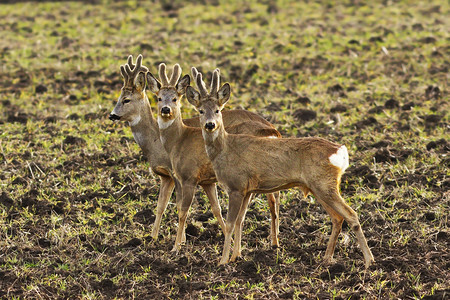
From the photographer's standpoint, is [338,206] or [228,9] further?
[228,9]

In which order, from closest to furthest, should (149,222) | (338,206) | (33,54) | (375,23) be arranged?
1. (338,206)
2. (149,222)
3. (33,54)
4. (375,23)

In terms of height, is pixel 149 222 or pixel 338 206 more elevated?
pixel 338 206

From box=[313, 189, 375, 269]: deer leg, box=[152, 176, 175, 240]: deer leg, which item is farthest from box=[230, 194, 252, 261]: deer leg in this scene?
box=[152, 176, 175, 240]: deer leg

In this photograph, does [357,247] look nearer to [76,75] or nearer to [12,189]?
[12,189]

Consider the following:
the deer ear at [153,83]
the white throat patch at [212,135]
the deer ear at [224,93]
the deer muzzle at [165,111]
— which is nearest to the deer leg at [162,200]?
the deer muzzle at [165,111]

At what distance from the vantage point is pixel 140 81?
10.3 meters

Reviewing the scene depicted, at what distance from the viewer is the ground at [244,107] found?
8375 mm

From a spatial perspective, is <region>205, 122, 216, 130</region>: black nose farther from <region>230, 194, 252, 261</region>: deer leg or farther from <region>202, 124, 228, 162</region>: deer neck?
<region>230, 194, 252, 261</region>: deer leg

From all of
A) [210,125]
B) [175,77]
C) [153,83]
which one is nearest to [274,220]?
[210,125]

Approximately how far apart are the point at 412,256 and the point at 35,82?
34.1ft

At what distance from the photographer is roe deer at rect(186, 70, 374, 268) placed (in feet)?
27.3

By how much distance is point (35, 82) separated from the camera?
16.2m

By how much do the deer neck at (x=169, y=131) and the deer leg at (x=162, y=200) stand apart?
0.61 metres

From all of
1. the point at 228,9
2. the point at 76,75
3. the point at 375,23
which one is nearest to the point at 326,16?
the point at 375,23
